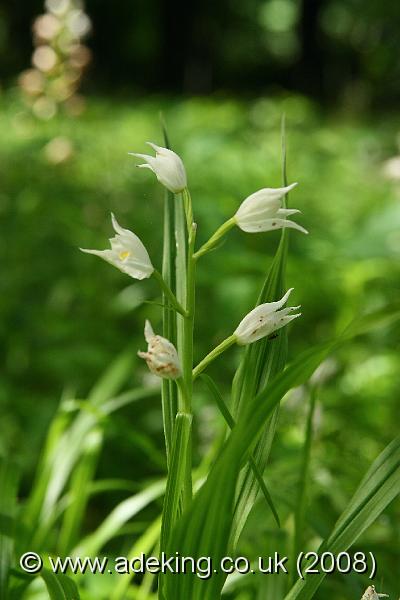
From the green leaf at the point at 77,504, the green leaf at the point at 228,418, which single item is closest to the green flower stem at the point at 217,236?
the green leaf at the point at 228,418

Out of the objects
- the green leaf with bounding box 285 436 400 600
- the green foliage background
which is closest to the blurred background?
the green foliage background

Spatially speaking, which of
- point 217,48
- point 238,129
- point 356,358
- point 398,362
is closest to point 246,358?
point 398,362

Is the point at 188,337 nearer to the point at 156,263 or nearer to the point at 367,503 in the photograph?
the point at 367,503

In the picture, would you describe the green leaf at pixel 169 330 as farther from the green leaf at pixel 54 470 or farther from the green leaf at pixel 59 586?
the green leaf at pixel 54 470

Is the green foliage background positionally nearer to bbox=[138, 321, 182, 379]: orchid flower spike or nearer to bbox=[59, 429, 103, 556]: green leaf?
bbox=[59, 429, 103, 556]: green leaf

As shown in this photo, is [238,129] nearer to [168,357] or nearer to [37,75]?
[37,75]

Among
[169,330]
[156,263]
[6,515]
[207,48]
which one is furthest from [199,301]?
[207,48]
